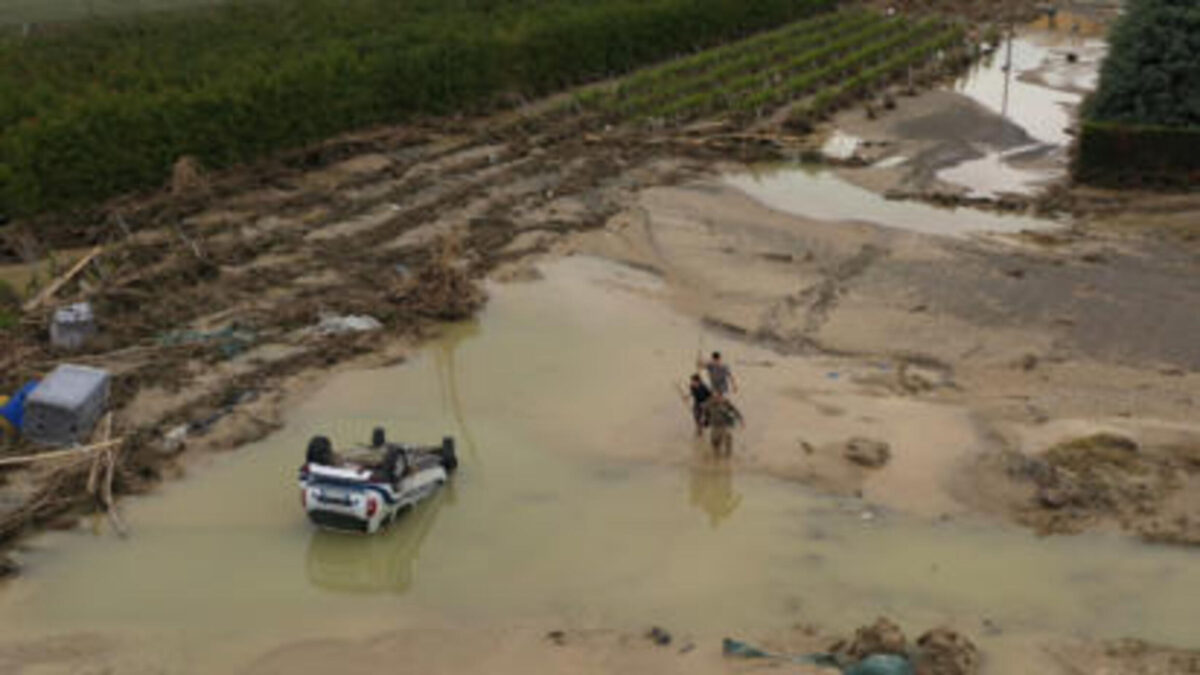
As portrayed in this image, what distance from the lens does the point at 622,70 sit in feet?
148

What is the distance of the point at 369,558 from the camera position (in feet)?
50.3

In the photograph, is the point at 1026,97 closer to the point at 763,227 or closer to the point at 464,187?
the point at 763,227

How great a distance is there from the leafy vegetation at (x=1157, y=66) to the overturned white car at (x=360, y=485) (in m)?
22.6

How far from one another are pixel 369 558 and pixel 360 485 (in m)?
1.04

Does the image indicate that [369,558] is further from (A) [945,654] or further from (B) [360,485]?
(A) [945,654]

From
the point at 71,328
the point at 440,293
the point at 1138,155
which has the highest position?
the point at 1138,155

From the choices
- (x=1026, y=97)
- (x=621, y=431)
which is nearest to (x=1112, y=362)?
(x=621, y=431)

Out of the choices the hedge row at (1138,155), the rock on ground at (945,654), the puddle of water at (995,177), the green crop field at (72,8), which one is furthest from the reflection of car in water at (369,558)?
the green crop field at (72,8)

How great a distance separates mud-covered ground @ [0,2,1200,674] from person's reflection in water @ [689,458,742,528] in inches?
16.8

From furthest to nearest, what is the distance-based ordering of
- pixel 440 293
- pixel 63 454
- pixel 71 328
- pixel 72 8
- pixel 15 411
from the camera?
pixel 72 8 → pixel 440 293 → pixel 71 328 → pixel 15 411 → pixel 63 454

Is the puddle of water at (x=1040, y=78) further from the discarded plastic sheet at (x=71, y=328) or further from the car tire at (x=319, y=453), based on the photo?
the discarded plastic sheet at (x=71, y=328)

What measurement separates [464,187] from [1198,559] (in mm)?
19855

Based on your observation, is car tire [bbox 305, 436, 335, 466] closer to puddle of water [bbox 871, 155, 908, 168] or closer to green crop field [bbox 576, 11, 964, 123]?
puddle of water [bbox 871, 155, 908, 168]

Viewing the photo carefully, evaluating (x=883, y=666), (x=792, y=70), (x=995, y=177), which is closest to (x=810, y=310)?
(x=883, y=666)
